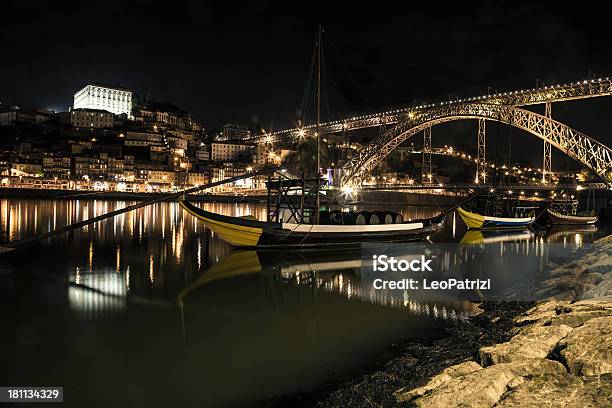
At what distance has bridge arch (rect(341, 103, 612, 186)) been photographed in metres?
30.8

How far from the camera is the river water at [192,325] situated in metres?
4.92

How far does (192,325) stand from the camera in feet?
22.6

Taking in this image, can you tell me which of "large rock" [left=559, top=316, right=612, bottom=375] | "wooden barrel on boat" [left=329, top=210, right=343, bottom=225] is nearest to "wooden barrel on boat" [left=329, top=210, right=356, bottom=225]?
"wooden barrel on boat" [left=329, top=210, right=343, bottom=225]

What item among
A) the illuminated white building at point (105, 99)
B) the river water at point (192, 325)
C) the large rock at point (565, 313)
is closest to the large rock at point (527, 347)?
the large rock at point (565, 313)

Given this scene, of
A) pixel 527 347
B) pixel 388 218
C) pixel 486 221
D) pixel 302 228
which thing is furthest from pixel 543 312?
pixel 486 221

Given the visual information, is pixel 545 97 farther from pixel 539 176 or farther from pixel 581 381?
pixel 581 381

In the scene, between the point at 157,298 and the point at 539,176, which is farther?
the point at 539,176

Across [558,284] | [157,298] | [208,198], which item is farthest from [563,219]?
[208,198]

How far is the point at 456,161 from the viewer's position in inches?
4360

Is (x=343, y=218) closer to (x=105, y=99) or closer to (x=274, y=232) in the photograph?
(x=274, y=232)

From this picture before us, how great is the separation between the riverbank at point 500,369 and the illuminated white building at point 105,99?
104 meters

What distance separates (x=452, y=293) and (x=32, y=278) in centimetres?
959

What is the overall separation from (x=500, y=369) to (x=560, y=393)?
24.5 inches
